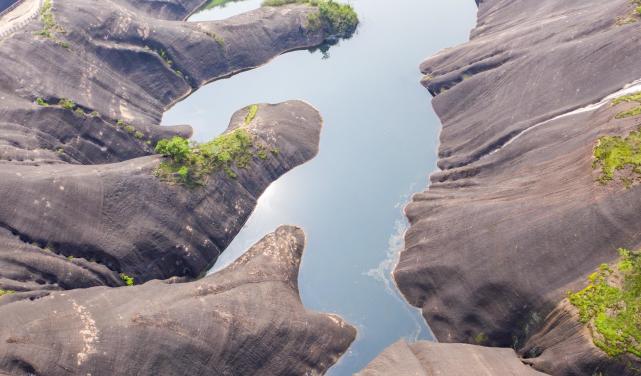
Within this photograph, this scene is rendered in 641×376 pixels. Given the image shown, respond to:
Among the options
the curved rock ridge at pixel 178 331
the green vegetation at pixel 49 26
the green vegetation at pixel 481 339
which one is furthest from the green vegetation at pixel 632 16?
the green vegetation at pixel 49 26

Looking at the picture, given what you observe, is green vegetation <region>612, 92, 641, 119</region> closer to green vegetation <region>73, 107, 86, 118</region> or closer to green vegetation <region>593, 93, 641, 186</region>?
green vegetation <region>593, 93, 641, 186</region>

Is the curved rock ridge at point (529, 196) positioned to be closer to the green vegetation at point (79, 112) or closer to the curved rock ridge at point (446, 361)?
the curved rock ridge at point (446, 361)

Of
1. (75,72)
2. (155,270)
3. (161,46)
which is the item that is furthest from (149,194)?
(161,46)

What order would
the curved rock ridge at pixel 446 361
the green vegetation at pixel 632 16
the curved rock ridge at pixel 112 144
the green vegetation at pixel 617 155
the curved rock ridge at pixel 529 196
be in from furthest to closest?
the green vegetation at pixel 632 16 < the curved rock ridge at pixel 112 144 < the green vegetation at pixel 617 155 < the curved rock ridge at pixel 529 196 < the curved rock ridge at pixel 446 361

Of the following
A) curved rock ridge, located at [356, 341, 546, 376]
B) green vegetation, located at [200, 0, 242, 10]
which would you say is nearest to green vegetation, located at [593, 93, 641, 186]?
curved rock ridge, located at [356, 341, 546, 376]

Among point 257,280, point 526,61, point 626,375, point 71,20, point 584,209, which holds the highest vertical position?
point 71,20

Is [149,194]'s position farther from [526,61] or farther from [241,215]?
[526,61]
